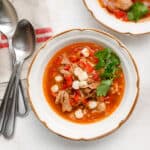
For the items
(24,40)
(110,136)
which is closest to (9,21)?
(24,40)

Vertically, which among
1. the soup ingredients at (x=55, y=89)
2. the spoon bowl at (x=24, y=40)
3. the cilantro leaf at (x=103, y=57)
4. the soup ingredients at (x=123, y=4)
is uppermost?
the soup ingredients at (x=123, y=4)

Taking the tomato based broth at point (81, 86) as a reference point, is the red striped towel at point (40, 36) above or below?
above

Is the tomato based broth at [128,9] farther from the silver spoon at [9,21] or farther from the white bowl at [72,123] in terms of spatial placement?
the silver spoon at [9,21]

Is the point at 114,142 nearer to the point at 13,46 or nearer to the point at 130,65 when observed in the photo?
the point at 130,65

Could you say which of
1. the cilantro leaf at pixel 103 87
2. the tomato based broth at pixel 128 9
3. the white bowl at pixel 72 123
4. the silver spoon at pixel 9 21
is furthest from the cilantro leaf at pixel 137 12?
the silver spoon at pixel 9 21

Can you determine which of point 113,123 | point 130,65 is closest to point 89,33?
point 130,65

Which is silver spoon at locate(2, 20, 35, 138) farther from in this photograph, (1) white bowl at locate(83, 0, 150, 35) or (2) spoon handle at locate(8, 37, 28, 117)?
(1) white bowl at locate(83, 0, 150, 35)
